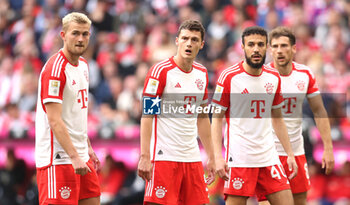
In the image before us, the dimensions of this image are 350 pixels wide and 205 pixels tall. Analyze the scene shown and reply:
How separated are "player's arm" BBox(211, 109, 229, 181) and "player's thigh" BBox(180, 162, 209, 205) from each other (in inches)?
9.8

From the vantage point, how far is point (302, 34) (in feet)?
50.0

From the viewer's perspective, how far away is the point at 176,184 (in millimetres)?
7664

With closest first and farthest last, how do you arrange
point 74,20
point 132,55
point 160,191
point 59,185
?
point 59,185
point 74,20
point 160,191
point 132,55

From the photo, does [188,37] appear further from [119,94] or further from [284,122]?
[119,94]

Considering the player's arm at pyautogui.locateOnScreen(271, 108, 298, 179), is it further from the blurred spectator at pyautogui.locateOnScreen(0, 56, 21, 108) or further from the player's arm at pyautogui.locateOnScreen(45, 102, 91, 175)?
the blurred spectator at pyautogui.locateOnScreen(0, 56, 21, 108)

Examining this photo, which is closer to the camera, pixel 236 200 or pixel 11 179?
pixel 236 200

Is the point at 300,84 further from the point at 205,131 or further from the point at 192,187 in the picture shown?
the point at 192,187

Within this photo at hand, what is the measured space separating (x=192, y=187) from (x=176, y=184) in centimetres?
20

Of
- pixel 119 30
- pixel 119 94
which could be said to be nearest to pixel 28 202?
pixel 119 94

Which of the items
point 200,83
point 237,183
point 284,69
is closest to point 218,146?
point 237,183

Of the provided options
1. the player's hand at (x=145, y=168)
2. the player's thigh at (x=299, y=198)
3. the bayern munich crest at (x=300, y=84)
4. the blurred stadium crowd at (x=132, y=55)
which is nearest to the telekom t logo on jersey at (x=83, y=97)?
the player's hand at (x=145, y=168)

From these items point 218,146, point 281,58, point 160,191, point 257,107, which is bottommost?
point 160,191

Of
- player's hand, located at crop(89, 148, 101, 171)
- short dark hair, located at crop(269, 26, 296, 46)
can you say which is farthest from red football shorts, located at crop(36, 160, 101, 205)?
short dark hair, located at crop(269, 26, 296, 46)

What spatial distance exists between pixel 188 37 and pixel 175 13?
30.7 ft
